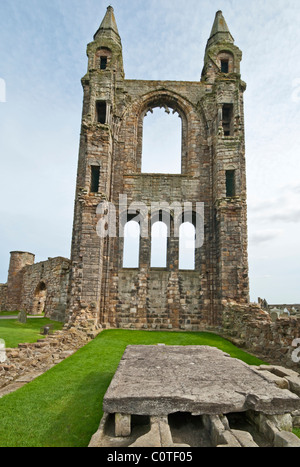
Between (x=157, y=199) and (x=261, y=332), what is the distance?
7489 mm

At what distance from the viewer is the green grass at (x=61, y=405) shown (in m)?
3.42

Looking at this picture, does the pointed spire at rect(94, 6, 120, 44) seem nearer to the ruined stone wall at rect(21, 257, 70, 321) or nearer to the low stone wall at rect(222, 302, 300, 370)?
the ruined stone wall at rect(21, 257, 70, 321)

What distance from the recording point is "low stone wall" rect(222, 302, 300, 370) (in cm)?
705

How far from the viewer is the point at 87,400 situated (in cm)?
446

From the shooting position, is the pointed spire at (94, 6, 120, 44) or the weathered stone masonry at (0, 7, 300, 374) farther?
the pointed spire at (94, 6, 120, 44)

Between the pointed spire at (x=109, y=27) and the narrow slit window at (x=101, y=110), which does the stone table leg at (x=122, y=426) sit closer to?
the narrow slit window at (x=101, y=110)

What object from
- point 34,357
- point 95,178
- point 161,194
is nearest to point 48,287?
point 95,178

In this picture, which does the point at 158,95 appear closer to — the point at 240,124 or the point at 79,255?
the point at 240,124

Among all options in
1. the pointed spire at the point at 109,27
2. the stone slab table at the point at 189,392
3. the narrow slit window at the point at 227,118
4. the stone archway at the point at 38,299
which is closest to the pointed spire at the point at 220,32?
the narrow slit window at the point at 227,118

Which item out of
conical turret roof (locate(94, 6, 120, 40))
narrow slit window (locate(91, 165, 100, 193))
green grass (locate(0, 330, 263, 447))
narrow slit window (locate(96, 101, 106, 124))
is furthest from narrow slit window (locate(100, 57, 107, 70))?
green grass (locate(0, 330, 263, 447))

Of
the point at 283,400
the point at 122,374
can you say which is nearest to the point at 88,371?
the point at 122,374

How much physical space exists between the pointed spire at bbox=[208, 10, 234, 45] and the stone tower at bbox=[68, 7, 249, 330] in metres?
0.85

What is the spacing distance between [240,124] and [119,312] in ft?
33.8

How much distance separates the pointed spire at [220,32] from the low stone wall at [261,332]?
14017 mm
